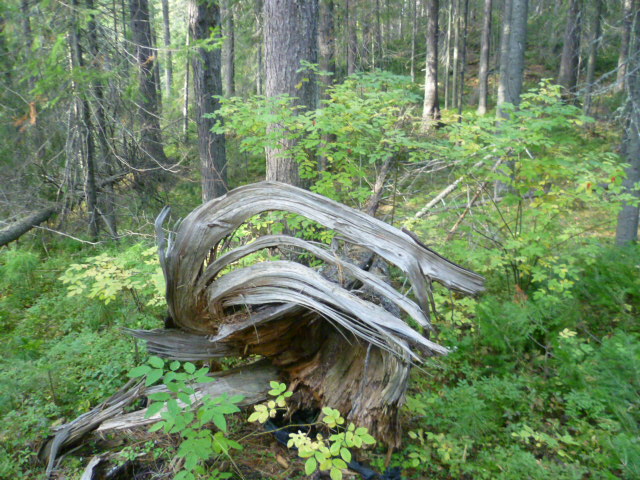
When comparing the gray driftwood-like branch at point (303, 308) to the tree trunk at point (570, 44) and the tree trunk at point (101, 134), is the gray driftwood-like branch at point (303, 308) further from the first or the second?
the tree trunk at point (570, 44)

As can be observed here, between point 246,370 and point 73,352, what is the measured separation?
193cm

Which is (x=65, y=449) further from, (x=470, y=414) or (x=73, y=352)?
(x=470, y=414)

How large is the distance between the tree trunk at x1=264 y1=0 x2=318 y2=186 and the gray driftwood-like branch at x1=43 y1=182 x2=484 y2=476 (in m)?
1.97

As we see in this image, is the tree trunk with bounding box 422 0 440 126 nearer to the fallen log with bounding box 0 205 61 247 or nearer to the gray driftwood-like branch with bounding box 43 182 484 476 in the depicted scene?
the fallen log with bounding box 0 205 61 247

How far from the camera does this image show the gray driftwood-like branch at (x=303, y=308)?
105 inches

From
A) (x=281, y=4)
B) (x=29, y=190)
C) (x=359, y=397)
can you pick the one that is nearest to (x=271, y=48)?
(x=281, y=4)

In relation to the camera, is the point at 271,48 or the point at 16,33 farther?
the point at 16,33

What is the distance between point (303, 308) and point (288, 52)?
3.44 metres

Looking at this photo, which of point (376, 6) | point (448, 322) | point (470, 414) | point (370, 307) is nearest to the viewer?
point (370, 307)

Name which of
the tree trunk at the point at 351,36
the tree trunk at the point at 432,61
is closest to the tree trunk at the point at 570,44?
the tree trunk at the point at 432,61

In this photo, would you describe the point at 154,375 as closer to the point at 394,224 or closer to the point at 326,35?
the point at 394,224

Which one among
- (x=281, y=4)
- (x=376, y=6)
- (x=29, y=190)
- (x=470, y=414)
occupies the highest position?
(x=376, y=6)

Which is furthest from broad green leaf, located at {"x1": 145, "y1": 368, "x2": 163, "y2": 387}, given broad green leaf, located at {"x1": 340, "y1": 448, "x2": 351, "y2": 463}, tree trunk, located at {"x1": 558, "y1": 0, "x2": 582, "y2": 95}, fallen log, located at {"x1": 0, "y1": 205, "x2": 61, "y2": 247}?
tree trunk, located at {"x1": 558, "y1": 0, "x2": 582, "y2": 95}

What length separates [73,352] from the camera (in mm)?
3990
